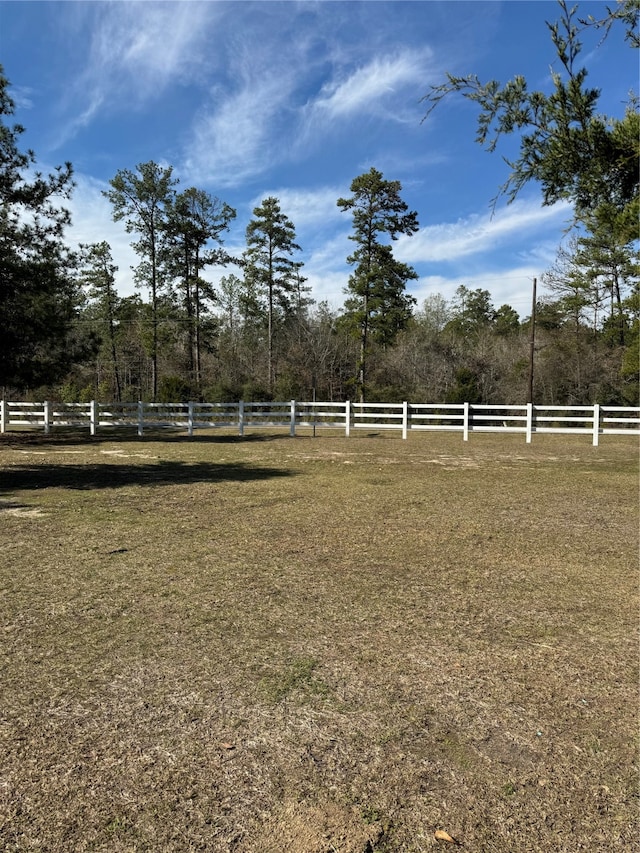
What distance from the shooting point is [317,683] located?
2.90m

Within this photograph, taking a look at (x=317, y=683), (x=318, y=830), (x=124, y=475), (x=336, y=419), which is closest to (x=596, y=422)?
(x=336, y=419)

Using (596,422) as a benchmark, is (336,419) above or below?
below

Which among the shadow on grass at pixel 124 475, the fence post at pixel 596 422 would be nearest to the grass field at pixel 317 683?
the shadow on grass at pixel 124 475

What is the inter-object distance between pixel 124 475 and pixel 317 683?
28.9 feet

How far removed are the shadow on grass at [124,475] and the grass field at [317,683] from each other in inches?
109

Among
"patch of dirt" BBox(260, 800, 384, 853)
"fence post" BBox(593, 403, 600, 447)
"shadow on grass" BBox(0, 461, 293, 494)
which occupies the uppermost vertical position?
"fence post" BBox(593, 403, 600, 447)

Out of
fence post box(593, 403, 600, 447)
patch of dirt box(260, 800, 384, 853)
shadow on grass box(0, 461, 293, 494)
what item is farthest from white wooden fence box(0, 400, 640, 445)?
patch of dirt box(260, 800, 384, 853)

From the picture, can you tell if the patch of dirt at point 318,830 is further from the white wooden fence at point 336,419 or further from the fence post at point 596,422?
the fence post at point 596,422

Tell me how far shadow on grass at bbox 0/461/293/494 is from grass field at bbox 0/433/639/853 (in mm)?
2781

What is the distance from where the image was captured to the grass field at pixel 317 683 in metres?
1.97

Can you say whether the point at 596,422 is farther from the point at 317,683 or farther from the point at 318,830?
the point at 318,830

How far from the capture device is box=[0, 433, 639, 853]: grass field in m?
1.97

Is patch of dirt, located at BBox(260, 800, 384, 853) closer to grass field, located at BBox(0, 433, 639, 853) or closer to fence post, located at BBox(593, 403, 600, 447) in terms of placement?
grass field, located at BBox(0, 433, 639, 853)

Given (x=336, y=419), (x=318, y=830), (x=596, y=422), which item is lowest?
(x=318, y=830)
